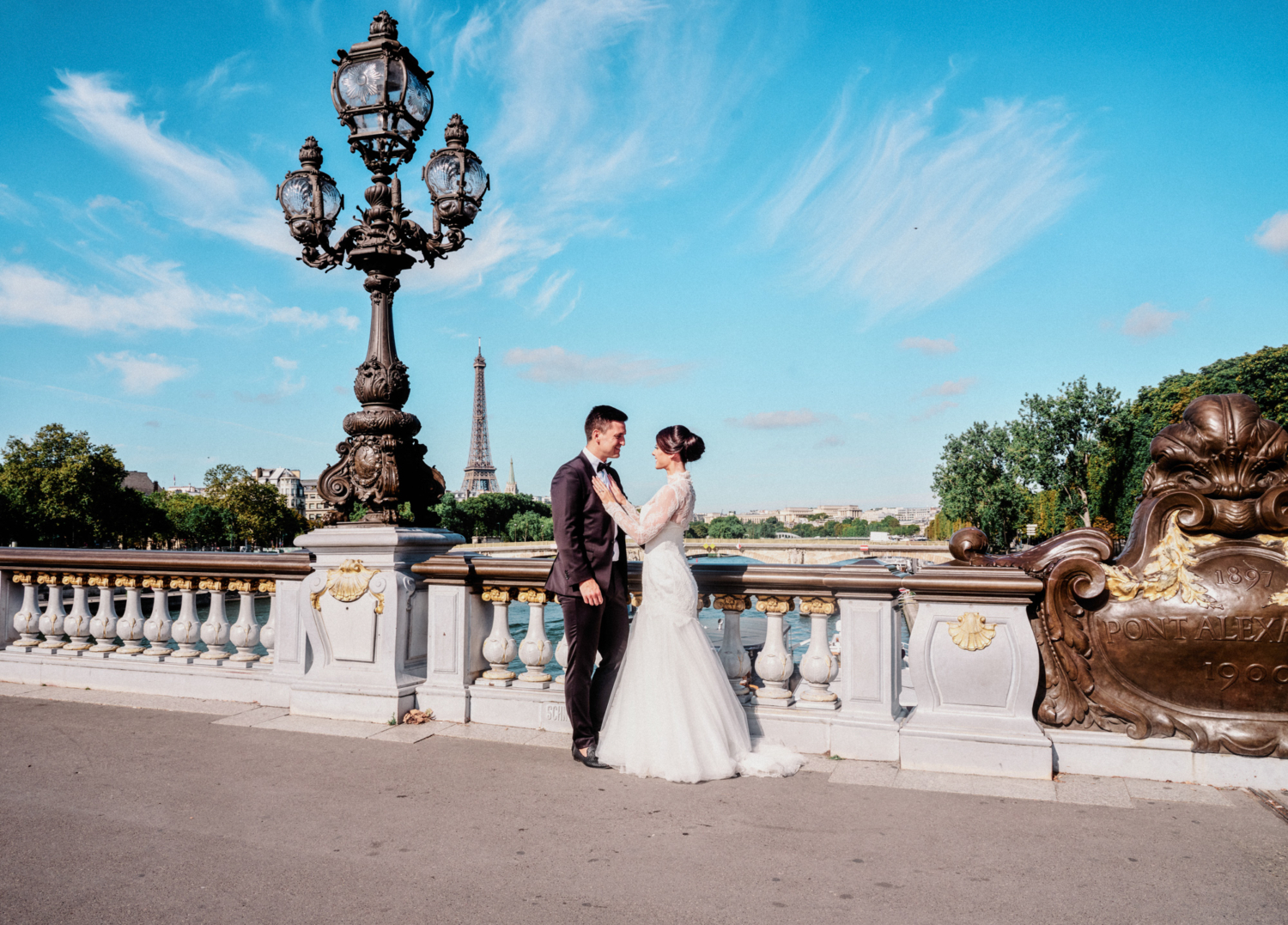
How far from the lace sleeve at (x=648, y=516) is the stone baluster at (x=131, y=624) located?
14.7ft

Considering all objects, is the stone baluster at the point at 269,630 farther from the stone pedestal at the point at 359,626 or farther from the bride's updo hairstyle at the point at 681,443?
the bride's updo hairstyle at the point at 681,443

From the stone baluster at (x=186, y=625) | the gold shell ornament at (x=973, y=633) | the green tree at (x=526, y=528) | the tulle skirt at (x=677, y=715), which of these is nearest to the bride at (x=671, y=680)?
the tulle skirt at (x=677, y=715)

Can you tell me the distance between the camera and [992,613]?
4586mm

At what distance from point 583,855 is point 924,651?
2269 millimetres

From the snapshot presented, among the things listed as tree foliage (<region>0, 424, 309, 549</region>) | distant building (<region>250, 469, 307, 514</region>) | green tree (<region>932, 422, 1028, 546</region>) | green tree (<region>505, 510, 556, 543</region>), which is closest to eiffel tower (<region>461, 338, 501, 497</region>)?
green tree (<region>505, 510, 556, 543</region>)

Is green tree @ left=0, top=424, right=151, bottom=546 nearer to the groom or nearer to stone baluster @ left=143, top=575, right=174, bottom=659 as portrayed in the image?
stone baluster @ left=143, top=575, right=174, bottom=659

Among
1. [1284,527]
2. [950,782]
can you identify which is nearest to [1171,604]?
[1284,527]

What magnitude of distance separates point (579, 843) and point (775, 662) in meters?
1.94

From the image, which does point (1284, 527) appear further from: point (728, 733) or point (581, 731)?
point (581, 731)

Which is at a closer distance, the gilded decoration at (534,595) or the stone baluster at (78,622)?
the gilded decoration at (534,595)

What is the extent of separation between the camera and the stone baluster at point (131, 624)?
22.3 ft

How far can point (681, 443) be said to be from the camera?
4914 millimetres

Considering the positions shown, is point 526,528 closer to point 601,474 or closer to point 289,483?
point 289,483

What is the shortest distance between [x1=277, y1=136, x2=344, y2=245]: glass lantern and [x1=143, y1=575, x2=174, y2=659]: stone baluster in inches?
116
